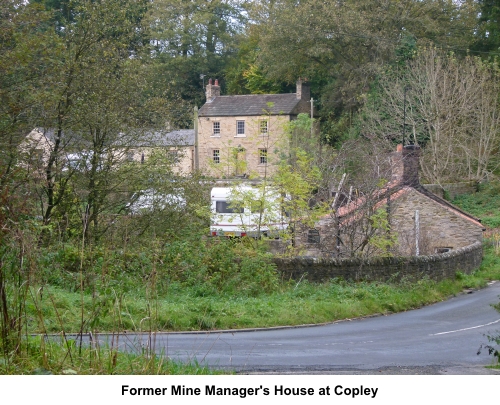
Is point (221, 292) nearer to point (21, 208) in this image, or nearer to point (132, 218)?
point (132, 218)

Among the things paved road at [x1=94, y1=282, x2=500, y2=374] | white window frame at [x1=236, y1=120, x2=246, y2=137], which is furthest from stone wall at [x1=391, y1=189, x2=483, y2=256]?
white window frame at [x1=236, y1=120, x2=246, y2=137]

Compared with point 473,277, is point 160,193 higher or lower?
higher

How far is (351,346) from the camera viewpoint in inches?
528

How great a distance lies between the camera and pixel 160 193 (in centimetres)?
2202

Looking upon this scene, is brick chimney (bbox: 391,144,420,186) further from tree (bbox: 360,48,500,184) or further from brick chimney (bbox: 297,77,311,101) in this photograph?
brick chimney (bbox: 297,77,311,101)

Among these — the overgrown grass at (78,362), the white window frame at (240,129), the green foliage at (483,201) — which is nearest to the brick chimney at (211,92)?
the white window frame at (240,129)

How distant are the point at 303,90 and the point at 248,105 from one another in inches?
214

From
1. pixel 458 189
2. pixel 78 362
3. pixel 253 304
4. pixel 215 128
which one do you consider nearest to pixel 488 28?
pixel 458 189

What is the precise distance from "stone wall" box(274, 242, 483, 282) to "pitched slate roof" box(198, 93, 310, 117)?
35.7m

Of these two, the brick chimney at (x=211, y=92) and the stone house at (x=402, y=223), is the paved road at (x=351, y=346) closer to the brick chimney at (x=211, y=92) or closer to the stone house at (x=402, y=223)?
the stone house at (x=402, y=223)

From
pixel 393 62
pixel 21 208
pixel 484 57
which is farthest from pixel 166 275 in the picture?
pixel 484 57

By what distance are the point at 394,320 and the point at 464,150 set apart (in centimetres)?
3304
